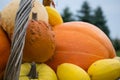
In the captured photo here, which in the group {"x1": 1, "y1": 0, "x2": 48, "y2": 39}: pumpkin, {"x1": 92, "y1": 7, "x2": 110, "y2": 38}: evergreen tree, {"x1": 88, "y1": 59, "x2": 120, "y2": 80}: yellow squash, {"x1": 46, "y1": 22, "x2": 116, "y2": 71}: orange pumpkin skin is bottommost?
{"x1": 92, "y1": 7, "x2": 110, "y2": 38}: evergreen tree

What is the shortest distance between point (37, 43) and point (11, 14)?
0.13 m

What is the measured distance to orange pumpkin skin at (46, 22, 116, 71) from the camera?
124 cm

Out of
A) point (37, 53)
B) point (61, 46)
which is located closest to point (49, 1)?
point (61, 46)

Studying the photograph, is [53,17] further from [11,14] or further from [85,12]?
[85,12]

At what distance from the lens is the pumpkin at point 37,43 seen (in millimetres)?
1126

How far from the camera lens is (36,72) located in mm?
1104

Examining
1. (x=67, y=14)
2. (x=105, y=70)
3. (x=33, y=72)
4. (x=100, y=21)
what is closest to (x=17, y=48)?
(x=33, y=72)

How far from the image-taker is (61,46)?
1258 millimetres

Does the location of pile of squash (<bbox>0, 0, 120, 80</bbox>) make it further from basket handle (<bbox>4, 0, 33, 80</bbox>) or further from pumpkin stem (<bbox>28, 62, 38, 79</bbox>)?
basket handle (<bbox>4, 0, 33, 80</bbox>)

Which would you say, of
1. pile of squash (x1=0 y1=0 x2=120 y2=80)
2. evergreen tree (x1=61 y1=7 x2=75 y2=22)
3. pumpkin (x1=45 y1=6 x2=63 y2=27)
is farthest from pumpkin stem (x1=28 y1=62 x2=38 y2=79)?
evergreen tree (x1=61 y1=7 x2=75 y2=22)

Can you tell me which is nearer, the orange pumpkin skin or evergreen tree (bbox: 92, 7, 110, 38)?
the orange pumpkin skin

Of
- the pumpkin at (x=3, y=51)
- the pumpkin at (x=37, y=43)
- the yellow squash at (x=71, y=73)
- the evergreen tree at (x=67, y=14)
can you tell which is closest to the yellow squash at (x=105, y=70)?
the yellow squash at (x=71, y=73)

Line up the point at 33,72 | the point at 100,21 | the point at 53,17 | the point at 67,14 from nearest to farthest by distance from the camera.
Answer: the point at 33,72
the point at 53,17
the point at 67,14
the point at 100,21

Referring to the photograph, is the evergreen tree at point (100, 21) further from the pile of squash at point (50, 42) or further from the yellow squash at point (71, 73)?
the yellow squash at point (71, 73)
